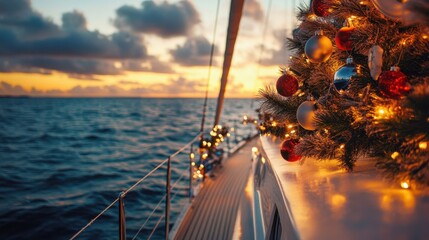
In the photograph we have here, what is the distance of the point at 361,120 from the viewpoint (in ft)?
4.09

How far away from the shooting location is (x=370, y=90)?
1.27 meters

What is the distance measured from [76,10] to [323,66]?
53777mm

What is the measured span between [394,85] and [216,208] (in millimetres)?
4239

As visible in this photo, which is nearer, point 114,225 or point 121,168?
point 114,225

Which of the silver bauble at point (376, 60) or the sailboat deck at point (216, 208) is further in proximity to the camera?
the sailboat deck at point (216, 208)

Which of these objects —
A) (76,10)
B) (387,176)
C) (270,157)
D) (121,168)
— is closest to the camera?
(387,176)

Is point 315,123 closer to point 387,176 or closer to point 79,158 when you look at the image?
point 387,176

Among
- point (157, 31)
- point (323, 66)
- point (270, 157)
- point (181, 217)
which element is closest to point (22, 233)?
point (181, 217)

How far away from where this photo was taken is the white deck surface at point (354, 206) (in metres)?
0.90

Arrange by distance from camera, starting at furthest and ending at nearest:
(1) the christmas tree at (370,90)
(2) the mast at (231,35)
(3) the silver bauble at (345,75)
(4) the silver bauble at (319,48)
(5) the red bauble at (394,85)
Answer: (2) the mast at (231,35) → (4) the silver bauble at (319,48) → (3) the silver bauble at (345,75) → (5) the red bauble at (394,85) → (1) the christmas tree at (370,90)

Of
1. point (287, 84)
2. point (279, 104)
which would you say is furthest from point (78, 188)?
point (287, 84)

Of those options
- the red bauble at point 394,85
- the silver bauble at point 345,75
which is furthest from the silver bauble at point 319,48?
the red bauble at point 394,85

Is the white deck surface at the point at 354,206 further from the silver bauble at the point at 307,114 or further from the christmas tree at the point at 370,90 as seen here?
the silver bauble at the point at 307,114

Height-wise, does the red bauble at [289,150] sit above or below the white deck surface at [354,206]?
above
